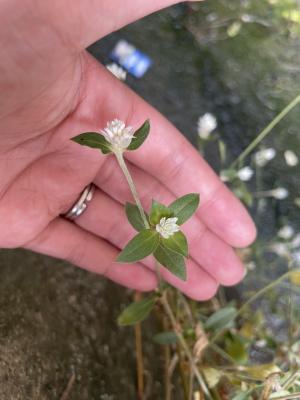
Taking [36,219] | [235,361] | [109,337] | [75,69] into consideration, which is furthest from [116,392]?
[75,69]

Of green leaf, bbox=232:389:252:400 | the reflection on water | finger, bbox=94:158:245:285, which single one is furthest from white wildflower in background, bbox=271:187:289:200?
green leaf, bbox=232:389:252:400

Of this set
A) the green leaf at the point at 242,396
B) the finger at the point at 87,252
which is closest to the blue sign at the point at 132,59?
the finger at the point at 87,252

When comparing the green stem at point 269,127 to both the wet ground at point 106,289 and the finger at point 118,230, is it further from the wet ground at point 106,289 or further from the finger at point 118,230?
the finger at point 118,230

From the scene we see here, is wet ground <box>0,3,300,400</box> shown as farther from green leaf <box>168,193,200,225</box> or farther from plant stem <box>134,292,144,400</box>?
green leaf <box>168,193,200,225</box>

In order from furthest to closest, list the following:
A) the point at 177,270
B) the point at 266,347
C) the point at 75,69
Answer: the point at 266,347 → the point at 75,69 → the point at 177,270

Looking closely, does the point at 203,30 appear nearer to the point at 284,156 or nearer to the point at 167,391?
the point at 284,156
